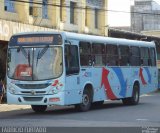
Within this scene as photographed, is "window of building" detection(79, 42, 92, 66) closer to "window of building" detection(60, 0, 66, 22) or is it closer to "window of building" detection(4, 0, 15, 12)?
"window of building" detection(4, 0, 15, 12)

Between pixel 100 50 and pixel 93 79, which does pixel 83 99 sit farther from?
pixel 100 50

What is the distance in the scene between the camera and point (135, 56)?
2608cm

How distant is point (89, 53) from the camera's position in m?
21.5

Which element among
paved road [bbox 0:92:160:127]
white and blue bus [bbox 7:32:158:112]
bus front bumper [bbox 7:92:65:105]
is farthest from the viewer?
white and blue bus [bbox 7:32:158:112]

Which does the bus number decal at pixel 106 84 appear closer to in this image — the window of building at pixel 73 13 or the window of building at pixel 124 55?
the window of building at pixel 124 55

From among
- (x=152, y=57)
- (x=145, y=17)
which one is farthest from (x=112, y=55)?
(x=145, y=17)

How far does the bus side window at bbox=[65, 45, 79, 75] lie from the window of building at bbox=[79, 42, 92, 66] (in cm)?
45

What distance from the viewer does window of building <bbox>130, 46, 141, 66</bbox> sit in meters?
25.7

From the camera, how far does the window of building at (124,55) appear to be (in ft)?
80.5

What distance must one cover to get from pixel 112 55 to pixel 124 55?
4.57ft

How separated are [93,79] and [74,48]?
2.10 meters

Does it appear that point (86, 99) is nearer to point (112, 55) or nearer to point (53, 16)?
point (112, 55)

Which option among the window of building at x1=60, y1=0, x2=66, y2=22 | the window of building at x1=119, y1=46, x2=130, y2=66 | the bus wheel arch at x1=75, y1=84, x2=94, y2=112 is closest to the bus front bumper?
the bus wheel arch at x1=75, y1=84, x2=94, y2=112

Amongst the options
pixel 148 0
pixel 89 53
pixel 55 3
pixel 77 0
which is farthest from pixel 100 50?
pixel 148 0
